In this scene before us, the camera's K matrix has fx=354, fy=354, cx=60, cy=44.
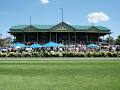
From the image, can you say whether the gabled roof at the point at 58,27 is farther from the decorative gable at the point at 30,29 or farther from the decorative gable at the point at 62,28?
the decorative gable at the point at 30,29

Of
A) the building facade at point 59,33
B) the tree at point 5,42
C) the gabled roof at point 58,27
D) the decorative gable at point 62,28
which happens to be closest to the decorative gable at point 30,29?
the building facade at point 59,33

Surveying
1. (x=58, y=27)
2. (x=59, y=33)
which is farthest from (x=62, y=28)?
(x=59, y=33)

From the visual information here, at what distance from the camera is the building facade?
104 m

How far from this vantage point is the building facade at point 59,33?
104 m

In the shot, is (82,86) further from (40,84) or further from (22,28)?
(22,28)

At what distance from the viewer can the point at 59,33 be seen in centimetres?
10638

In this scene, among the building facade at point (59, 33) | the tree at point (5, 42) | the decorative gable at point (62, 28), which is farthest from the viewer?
the tree at point (5, 42)

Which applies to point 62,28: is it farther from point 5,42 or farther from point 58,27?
point 5,42

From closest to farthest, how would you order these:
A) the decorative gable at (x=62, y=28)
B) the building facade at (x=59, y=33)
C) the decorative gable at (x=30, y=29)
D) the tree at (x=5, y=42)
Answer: the decorative gable at (x=30, y=29) < the building facade at (x=59, y=33) < the decorative gable at (x=62, y=28) < the tree at (x=5, y=42)

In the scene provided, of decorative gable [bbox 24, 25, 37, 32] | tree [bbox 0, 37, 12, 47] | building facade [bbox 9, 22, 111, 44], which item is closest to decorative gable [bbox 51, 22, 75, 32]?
building facade [bbox 9, 22, 111, 44]

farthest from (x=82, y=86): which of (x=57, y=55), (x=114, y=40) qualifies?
(x=114, y=40)

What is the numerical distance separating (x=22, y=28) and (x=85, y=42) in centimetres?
1920

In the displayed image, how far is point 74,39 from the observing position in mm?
106625

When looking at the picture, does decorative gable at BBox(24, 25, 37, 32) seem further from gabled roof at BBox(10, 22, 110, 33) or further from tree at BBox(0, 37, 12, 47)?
tree at BBox(0, 37, 12, 47)
